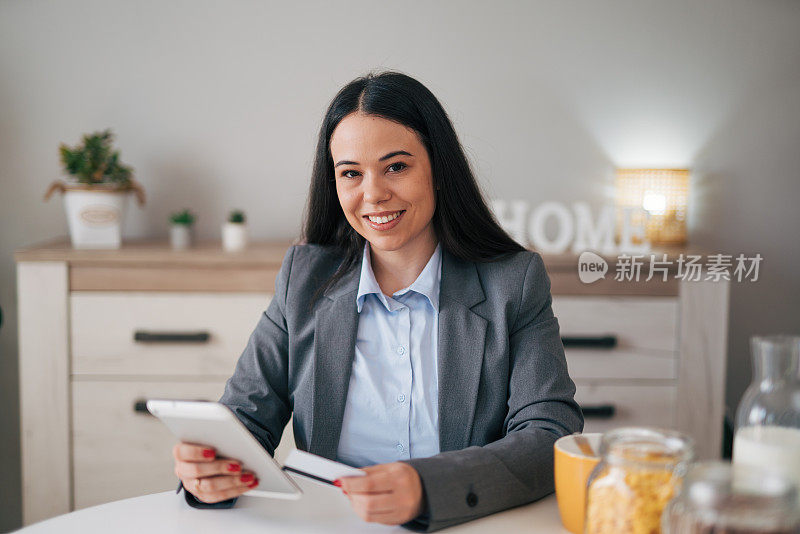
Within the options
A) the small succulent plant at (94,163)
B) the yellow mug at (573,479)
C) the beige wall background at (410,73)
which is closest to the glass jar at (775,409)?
the yellow mug at (573,479)

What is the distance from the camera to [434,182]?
158 cm

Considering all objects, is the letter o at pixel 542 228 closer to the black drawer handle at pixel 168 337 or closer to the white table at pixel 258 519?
the black drawer handle at pixel 168 337

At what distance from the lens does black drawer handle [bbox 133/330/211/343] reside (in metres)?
2.48

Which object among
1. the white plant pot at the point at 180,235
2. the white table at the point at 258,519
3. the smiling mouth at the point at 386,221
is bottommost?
the white table at the point at 258,519

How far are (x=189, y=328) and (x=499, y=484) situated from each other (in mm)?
1569

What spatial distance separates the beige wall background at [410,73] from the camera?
2.86 m

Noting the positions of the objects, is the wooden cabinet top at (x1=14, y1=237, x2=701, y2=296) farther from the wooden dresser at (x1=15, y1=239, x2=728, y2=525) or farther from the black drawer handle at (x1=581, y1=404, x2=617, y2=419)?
the black drawer handle at (x1=581, y1=404, x2=617, y2=419)

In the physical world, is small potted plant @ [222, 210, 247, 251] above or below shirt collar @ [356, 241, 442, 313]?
above

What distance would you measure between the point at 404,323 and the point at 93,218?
4.84ft

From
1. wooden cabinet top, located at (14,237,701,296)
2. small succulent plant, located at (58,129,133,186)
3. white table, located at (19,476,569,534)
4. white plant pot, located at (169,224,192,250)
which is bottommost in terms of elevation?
white table, located at (19,476,569,534)

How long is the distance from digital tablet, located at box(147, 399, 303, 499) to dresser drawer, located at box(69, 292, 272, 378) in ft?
4.42

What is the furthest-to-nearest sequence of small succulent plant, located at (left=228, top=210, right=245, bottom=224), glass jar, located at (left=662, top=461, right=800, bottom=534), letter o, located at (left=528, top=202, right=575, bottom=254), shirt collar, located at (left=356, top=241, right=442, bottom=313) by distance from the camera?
letter o, located at (left=528, top=202, right=575, bottom=254), small succulent plant, located at (left=228, top=210, right=245, bottom=224), shirt collar, located at (left=356, top=241, right=442, bottom=313), glass jar, located at (left=662, top=461, right=800, bottom=534)

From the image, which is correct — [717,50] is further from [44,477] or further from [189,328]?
[44,477]

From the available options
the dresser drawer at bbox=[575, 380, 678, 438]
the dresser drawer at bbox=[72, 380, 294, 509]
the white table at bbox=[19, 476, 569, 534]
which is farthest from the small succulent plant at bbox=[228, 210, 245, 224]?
the white table at bbox=[19, 476, 569, 534]
